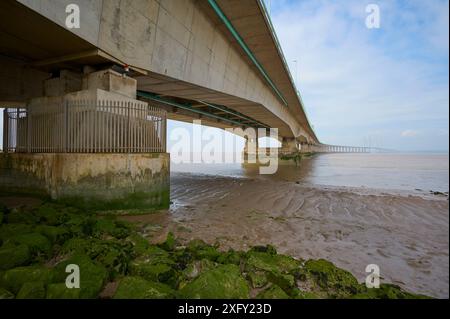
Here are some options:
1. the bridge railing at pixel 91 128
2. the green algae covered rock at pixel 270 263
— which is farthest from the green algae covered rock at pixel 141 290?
the bridge railing at pixel 91 128

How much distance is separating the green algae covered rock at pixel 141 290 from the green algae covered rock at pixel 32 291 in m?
0.85

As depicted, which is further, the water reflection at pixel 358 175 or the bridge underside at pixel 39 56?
the water reflection at pixel 358 175

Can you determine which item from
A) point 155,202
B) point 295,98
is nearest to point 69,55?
point 155,202

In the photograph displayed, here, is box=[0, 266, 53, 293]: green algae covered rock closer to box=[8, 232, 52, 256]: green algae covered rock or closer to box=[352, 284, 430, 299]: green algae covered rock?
box=[8, 232, 52, 256]: green algae covered rock

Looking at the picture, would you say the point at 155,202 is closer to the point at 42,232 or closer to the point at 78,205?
the point at 78,205

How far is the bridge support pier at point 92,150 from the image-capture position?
6.33 m


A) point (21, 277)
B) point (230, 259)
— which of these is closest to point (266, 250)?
point (230, 259)

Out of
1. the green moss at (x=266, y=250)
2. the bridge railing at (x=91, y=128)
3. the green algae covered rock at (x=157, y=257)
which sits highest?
the bridge railing at (x=91, y=128)

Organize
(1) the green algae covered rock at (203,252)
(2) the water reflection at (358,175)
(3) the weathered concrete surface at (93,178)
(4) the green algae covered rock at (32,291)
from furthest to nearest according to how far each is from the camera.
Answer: (2) the water reflection at (358,175)
(3) the weathered concrete surface at (93,178)
(1) the green algae covered rock at (203,252)
(4) the green algae covered rock at (32,291)

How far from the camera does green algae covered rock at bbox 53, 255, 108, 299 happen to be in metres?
2.72

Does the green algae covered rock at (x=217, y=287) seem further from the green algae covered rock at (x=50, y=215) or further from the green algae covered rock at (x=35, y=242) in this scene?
the green algae covered rock at (x=50, y=215)

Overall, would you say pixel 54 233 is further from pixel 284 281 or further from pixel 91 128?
pixel 284 281

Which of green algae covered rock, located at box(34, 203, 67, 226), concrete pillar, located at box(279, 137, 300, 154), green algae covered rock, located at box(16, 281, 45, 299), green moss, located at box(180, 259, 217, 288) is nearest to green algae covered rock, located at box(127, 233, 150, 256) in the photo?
green moss, located at box(180, 259, 217, 288)

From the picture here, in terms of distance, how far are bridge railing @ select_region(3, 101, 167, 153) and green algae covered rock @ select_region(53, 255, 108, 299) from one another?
404 cm
